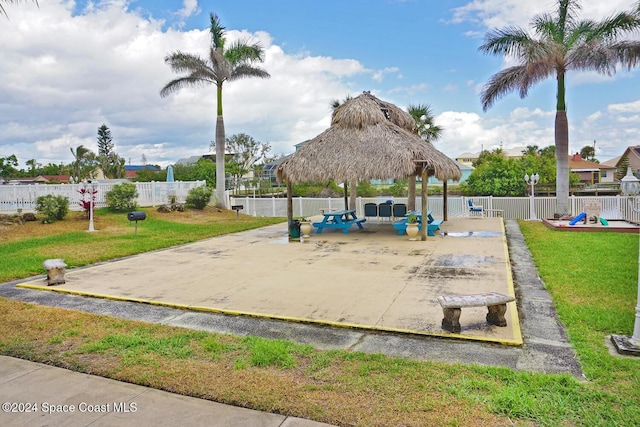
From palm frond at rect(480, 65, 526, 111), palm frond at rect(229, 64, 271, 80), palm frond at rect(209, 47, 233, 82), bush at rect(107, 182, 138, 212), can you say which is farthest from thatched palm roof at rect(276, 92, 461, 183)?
palm frond at rect(229, 64, 271, 80)

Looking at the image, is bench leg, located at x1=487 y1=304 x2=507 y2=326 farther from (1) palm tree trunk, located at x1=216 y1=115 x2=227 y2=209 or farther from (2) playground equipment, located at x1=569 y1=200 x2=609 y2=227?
(1) palm tree trunk, located at x1=216 y1=115 x2=227 y2=209

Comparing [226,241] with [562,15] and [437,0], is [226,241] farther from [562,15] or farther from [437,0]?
[562,15]

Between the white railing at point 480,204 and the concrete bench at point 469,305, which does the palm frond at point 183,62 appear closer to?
the white railing at point 480,204

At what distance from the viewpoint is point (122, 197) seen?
1952 cm

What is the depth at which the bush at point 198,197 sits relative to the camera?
72.6 feet

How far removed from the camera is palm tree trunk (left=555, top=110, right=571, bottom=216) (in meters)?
17.6

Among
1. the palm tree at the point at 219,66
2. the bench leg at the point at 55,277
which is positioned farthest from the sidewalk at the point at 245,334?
the palm tree at the point at 219,66

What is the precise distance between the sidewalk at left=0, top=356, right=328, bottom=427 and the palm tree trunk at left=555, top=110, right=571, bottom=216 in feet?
58.4

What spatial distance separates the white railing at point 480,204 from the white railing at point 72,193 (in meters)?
4.07

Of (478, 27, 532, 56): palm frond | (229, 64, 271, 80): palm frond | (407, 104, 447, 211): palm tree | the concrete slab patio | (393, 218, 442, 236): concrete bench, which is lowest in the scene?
the concrete slab patio

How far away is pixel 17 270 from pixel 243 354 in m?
7.40

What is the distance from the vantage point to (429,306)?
234 inches

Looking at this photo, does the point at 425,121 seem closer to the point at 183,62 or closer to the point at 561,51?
the point at 561,51

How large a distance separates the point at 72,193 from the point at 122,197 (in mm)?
2326
